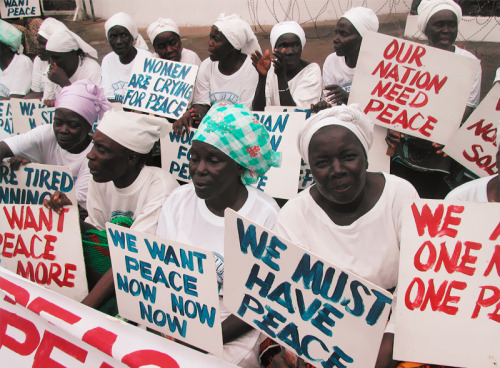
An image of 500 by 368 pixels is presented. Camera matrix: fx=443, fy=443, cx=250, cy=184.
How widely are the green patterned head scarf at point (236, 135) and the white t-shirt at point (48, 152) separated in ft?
5.07

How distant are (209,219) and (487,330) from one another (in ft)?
4.74

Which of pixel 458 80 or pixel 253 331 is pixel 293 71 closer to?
pixel 458 80

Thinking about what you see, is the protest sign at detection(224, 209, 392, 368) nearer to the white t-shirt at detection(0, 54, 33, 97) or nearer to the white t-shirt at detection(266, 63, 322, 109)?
the white t-shirt at detection(266, 63, 322, 109)

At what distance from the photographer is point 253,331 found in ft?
7.76

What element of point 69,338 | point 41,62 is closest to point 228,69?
point 69,338

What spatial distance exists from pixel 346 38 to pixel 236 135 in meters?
2.24

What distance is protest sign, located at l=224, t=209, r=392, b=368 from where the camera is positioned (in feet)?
5.37

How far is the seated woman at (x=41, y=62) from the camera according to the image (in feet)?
18.3

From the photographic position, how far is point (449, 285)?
1744mm

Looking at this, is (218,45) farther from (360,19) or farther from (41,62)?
(41,62)

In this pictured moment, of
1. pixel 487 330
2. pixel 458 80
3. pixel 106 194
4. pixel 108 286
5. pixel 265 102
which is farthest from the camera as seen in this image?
pixel 265 102

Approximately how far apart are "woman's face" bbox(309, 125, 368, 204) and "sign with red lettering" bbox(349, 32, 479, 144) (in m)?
1.17

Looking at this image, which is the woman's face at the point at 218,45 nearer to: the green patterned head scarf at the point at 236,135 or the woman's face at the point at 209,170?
the green patterned head scarf at the point at 236,135

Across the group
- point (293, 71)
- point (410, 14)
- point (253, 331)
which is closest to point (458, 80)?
point (293, 71)
